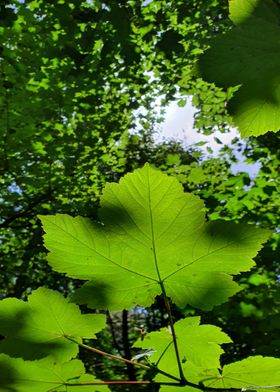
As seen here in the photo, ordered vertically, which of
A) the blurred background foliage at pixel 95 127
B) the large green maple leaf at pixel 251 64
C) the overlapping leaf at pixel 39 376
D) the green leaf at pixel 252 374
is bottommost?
the green leaf at pixel 252 374

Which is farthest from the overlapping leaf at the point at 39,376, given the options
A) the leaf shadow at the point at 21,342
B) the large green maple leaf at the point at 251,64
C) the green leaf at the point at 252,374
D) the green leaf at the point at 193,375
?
the large green maple leaf at the point at 251,64

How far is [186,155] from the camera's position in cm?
1959

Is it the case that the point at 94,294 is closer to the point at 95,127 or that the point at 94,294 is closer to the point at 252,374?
the point at 252,374

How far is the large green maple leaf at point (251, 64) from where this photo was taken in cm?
76

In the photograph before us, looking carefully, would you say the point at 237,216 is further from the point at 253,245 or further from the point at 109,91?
the point at 253,245

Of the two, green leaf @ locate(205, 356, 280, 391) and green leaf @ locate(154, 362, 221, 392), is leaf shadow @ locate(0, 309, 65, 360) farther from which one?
green leaf @ locate(205, 356, 280, 391)

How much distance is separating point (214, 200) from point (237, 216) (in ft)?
1.85

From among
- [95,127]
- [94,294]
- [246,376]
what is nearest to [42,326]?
[94,294]

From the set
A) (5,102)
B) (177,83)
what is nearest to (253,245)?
(5,102)

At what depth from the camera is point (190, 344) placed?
3.30ft

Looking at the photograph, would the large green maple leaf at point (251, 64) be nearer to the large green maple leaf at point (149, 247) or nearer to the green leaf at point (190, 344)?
the large green maple leaf at point (149, 247)

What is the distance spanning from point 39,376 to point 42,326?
109 mm

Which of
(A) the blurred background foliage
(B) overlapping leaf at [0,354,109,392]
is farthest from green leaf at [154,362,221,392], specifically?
(A) the blurred background foliage

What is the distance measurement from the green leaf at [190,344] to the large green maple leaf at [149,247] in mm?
201
